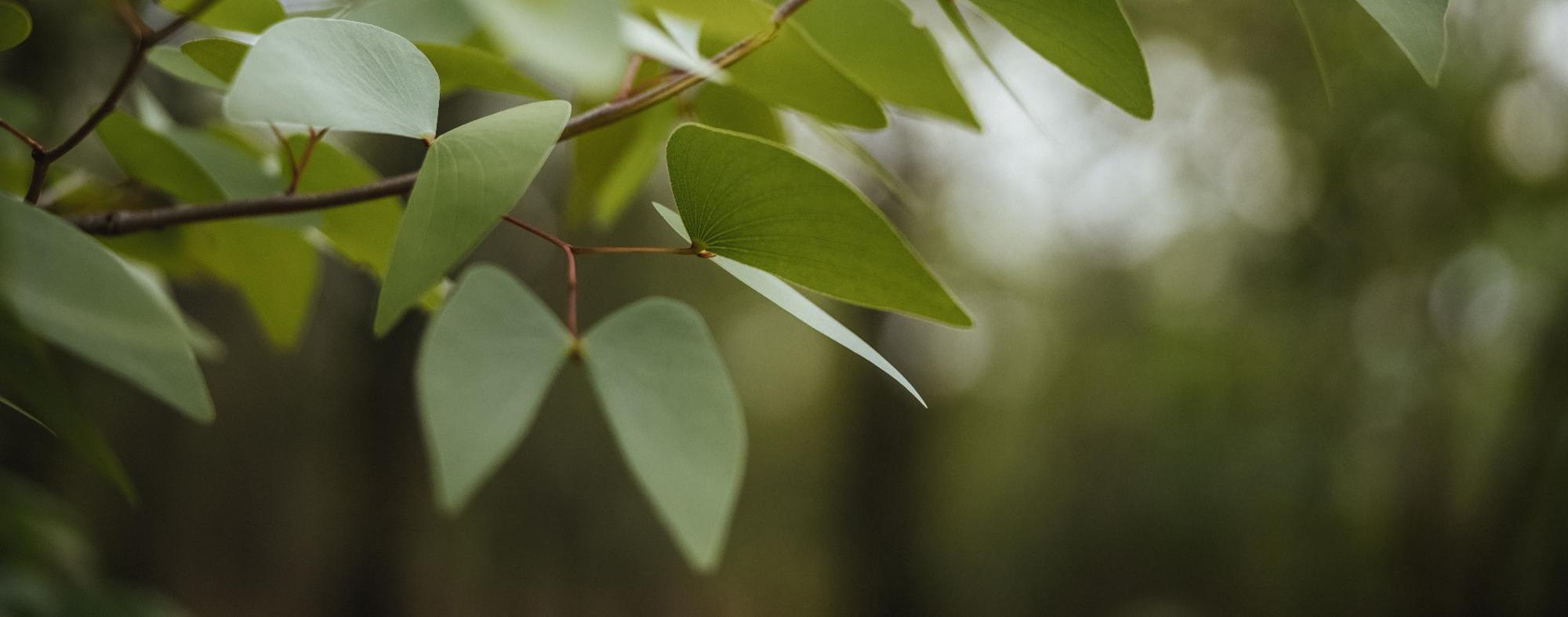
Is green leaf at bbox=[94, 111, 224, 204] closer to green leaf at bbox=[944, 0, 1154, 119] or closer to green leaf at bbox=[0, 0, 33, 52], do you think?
green leaf at bbox=[0, 0, 33, 52]

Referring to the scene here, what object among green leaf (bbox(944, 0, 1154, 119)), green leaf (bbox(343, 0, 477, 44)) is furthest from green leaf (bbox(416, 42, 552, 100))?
green leaf (bbox(944, 0, 1154, 119))

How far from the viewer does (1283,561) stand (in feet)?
→ 9.70

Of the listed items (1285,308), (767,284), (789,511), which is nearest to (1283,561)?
(1285,308)

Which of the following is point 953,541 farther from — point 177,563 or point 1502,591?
point 177,563

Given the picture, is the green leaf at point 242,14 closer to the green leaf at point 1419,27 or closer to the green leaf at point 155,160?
the green leaf at point 155,160

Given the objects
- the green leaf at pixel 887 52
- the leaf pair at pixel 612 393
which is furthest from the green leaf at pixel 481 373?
the green leaf at pixel 887 52

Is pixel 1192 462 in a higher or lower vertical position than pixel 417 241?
lower

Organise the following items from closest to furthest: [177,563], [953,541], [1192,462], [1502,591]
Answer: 1. [1502,591]
2. [177,563]
3. [1192,462]
4. [953,541]

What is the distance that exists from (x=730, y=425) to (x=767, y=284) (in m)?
0.02

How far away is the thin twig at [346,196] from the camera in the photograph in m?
0.15

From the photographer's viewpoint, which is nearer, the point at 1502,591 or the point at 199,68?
the point at 199,68

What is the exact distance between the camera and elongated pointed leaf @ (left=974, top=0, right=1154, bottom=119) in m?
0.15

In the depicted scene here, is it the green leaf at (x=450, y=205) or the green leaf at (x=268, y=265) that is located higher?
the green leaf at (x=450, y=205)

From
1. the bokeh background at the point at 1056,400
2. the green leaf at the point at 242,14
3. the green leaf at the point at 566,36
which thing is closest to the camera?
the green leaf at the point at 566,36
